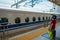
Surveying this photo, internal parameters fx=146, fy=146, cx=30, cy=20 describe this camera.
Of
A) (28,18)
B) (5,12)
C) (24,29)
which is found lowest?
(24,29)

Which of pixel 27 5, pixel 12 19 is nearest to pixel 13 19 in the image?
pixel 12 19

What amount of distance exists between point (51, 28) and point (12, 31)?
174 cm

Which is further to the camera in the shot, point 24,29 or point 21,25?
point 24,29

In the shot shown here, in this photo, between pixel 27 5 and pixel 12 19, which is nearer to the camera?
pixel 12 19

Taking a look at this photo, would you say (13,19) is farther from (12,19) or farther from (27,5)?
(27,5)

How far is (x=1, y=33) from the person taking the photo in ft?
17.9

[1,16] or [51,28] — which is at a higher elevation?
[1,16]

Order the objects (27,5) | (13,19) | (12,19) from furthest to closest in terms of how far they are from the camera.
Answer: (27,5), (13,19), (12,19)

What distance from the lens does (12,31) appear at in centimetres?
653

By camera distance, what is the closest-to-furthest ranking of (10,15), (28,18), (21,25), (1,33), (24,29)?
(1,33), (10,15), (21,25), (24,29), (28,18)

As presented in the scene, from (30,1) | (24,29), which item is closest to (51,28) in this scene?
(24,29)

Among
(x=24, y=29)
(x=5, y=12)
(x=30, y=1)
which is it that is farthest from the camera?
(x=30, y=1)

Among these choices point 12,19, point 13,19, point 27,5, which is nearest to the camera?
point 12,19

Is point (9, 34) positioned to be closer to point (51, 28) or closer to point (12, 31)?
point (12, 31)
